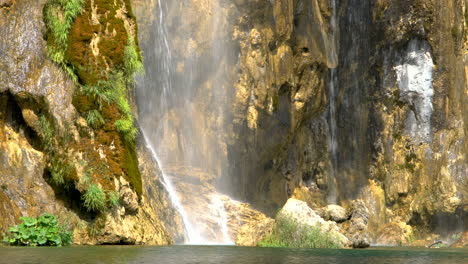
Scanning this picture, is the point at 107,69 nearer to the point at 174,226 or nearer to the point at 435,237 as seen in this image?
the point at 174,226

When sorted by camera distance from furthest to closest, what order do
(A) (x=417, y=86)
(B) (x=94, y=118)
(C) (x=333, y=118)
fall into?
(C) (x=333, y=118) < (A) (x=417, y=86) < (B) (x=94, y=118)

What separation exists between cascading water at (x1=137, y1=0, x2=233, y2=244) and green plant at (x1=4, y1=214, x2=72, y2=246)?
36.9 feet

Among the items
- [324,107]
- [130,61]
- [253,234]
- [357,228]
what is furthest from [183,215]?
[324,107]

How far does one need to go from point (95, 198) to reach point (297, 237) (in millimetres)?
7964

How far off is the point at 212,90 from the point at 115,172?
49.3ft

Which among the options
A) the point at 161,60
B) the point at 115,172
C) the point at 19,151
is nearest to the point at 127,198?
the point at 115,172

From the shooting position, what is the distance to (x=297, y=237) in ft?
71.0

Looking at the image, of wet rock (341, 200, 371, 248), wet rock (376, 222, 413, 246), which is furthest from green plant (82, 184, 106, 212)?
wet rock (376, 222, 413, 246)

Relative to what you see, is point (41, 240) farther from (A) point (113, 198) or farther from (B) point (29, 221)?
(A) point (113, 198)

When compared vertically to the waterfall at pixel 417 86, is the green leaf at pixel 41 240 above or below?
below

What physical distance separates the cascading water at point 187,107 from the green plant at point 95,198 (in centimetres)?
1027

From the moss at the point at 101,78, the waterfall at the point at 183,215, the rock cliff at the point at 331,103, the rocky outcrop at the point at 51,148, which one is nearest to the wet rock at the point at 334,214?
the waterfall at the point at 183,215

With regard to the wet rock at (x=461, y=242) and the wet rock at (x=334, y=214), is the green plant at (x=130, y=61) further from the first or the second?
the wet rock at (x=461, y=242)

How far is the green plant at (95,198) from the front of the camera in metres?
16.3
